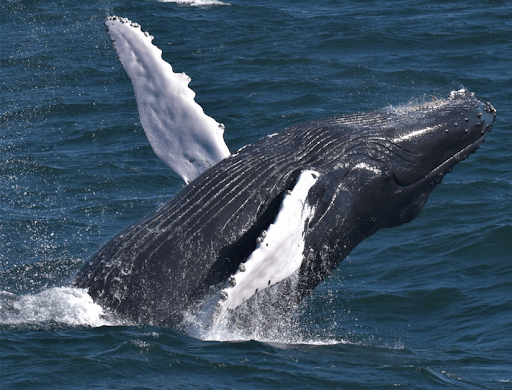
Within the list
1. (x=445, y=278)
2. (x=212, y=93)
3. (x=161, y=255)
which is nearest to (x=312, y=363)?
(x=161, y=255)

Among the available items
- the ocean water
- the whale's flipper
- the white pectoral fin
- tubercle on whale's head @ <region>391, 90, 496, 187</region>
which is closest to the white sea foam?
the ocean water

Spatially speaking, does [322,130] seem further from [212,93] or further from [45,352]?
Answer: [212,93]

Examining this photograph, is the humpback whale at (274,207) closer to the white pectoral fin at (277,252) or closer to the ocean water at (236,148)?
the white pectoral fin at (277,252)

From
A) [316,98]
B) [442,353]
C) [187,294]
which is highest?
A: [316,98]

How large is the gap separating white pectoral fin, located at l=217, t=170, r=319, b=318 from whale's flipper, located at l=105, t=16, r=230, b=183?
8.65ft

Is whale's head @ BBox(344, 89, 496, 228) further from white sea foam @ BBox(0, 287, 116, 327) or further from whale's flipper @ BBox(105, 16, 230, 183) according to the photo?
white sea foam @ BBox(0, 287, 116, 327)

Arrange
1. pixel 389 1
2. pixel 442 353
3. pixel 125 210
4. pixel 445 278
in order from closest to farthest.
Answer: pixel 442 353
pixel 445 278
pixel 125 210
pixel 389 1

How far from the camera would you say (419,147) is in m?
11.5

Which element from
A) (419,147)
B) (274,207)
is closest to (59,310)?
(274,207)

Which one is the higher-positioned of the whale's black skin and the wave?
the wave

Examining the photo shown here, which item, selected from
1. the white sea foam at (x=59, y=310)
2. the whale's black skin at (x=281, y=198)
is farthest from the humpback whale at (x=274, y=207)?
the white sea foam at (x=59, y=310)

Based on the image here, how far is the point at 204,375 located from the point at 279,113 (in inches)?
560

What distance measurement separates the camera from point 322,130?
36.7 ft

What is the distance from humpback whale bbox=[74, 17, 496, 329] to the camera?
32.4ft
